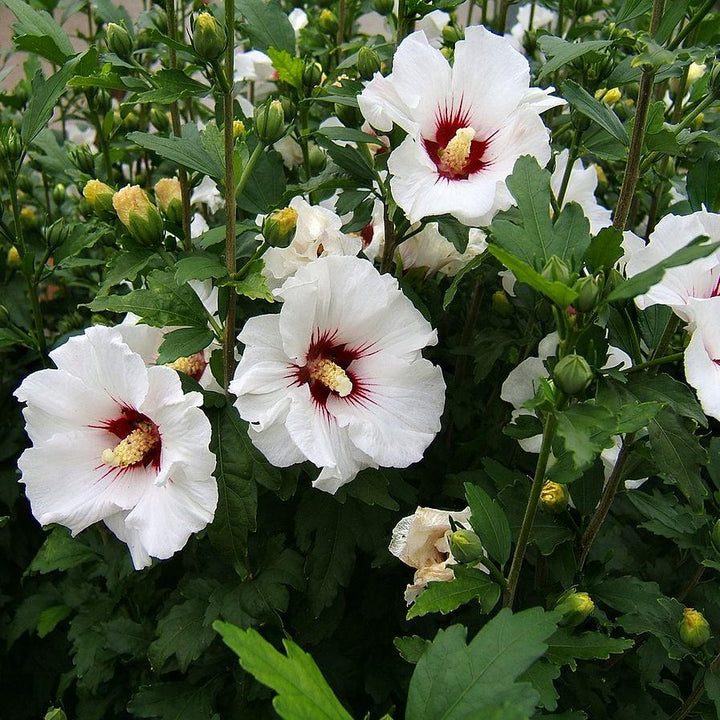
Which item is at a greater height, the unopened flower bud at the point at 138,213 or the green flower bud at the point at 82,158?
the unopened flower bud at the point at 138,213

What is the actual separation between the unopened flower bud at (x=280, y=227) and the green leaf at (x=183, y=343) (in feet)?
0.43

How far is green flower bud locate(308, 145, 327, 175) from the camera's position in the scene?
3.98 feet

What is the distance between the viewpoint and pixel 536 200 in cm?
72

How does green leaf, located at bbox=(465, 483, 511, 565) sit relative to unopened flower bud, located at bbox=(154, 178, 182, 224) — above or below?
below

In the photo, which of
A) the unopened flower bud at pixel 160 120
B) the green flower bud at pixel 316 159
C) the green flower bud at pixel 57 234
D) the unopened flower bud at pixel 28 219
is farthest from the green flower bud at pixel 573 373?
the unopened flower bud at pixel 28 219

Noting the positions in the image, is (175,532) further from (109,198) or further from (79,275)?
(79,275)

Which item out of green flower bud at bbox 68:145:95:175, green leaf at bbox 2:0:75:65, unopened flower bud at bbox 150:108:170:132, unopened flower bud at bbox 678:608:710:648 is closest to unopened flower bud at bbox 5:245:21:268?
green flower bud at bbox 68:145:95:175

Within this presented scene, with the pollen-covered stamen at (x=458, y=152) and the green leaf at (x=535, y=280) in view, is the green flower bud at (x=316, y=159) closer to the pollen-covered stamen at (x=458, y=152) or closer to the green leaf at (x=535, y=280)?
the pollen-covered stamen at (x=458, y=152)

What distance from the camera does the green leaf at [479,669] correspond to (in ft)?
1.95

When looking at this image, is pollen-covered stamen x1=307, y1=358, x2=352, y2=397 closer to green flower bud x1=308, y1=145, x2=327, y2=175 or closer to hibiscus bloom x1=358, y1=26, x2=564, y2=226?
hibiscus bloom x1=358, y1=26, x2=564, y2=226

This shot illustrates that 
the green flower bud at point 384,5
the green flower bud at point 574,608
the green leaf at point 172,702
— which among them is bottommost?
the green leaf at point 172,702

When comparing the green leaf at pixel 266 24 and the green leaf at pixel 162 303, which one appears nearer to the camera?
the green leaf at pixel 162 303

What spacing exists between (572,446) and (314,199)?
26.6 inches

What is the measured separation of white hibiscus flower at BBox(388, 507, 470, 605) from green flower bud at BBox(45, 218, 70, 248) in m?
0.67
